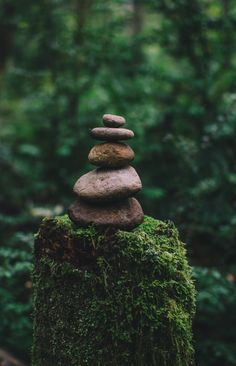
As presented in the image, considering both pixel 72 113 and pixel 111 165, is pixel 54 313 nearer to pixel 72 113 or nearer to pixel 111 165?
pixel 111 165

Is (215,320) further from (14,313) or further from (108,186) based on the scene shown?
(108,186)

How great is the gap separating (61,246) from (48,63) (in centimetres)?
556

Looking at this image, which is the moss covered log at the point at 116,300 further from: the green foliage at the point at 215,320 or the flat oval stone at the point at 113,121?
the green foliage at the point at 215,320

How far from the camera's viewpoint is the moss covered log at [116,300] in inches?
104

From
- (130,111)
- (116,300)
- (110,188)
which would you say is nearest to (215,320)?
(116,300)

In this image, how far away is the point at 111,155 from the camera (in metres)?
2.91

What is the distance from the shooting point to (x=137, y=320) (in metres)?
2.65

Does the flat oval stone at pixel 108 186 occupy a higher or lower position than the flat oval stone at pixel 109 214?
higher

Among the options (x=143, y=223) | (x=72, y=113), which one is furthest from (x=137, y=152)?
(x=143, y=223)

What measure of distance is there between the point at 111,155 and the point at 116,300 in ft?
3.12

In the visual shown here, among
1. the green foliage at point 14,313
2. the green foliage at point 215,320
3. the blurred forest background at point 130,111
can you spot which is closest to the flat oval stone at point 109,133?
the green foliage at point 14,313

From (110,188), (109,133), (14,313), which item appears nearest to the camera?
(110,188)

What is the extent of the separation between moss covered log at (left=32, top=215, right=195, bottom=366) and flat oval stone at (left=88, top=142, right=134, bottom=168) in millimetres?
467

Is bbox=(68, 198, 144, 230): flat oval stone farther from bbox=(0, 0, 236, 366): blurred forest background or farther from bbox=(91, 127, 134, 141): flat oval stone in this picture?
bbox=(0, 0, 236, 366): blurred forest background
